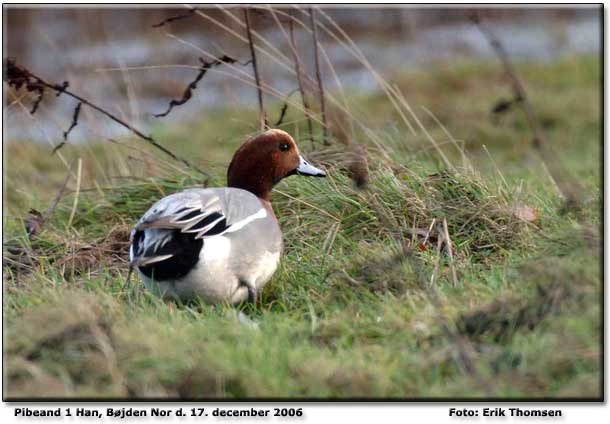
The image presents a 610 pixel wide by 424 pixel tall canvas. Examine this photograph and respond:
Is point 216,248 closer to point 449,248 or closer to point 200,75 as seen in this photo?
point 449,248

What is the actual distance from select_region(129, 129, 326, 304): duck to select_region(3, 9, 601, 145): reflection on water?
223 inches

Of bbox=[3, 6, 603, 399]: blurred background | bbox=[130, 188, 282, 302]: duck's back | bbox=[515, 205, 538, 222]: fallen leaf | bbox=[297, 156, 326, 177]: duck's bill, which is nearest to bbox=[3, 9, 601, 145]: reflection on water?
bbox=[3, 6, 603, 399]: blurred background

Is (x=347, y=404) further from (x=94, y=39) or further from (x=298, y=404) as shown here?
(x=94, y=39)

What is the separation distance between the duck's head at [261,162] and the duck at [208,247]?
228mm

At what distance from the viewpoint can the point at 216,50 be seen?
11.1m

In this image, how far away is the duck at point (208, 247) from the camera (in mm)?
3715

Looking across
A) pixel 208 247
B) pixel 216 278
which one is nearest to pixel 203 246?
pixel 208 247

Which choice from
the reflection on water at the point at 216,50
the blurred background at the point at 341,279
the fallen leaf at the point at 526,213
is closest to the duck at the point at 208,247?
the blurred background at the point at 341,279

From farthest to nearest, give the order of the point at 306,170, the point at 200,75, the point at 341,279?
the point at 200,75 → the point at 306,170 → the point at 341,279

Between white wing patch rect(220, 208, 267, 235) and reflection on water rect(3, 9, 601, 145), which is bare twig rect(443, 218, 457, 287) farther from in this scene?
reflection on water rect(3, 9, 601, 145)

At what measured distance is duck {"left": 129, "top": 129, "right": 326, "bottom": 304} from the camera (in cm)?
371

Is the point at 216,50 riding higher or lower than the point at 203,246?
lower

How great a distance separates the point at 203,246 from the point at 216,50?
761 cm

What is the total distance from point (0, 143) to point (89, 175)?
2.04 meters
